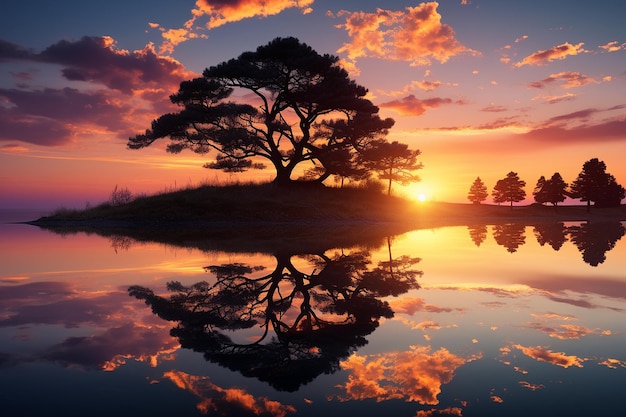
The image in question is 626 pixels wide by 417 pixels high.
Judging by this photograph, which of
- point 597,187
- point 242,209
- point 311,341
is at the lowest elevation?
point 311,341

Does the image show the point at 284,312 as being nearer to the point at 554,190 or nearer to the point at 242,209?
the point at 242,209

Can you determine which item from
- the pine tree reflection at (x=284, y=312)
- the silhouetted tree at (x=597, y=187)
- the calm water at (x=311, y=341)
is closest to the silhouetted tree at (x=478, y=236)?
the calm water at (x=311, y=341)

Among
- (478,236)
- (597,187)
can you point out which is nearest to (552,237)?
(478,236)

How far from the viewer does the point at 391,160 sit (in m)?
41.0

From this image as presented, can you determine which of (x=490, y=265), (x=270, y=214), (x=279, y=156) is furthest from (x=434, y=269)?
(x=279, y=156)

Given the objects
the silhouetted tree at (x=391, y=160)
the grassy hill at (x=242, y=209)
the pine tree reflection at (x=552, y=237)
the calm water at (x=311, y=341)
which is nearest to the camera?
the calm water at (x=311, y=341)

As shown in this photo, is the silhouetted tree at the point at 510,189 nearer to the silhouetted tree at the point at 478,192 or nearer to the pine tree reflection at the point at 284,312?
the silhouetted tree at the point at 478,192

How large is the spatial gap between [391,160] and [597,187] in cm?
4227

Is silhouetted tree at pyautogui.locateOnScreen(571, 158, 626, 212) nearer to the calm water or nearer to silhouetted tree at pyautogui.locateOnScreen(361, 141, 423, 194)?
silhouetted tree at pyautogui.locateOnScreen(361, 141, 423, 194)

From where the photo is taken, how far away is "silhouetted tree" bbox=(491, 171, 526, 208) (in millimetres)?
72125

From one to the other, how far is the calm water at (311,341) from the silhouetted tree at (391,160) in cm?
2669

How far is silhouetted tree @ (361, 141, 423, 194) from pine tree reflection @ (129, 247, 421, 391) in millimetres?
26629

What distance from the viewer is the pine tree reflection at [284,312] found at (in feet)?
14.2

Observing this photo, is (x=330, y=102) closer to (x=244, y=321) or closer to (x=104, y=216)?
(x=104, y=216)
